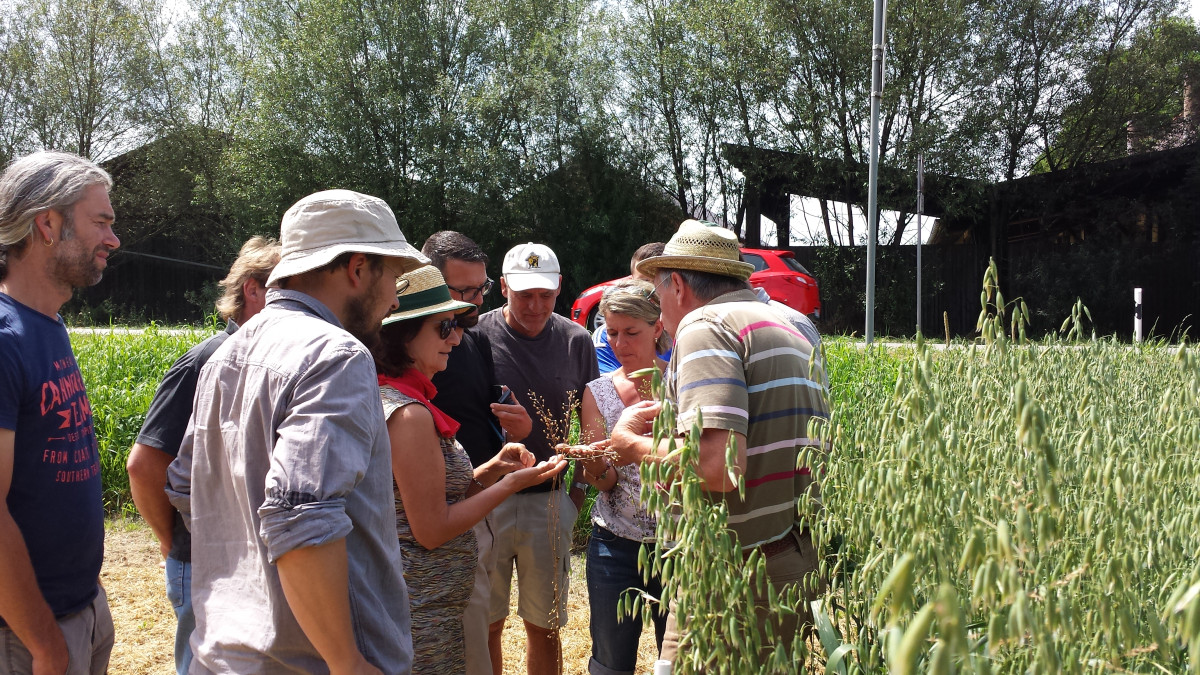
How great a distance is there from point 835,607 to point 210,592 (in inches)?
49.8

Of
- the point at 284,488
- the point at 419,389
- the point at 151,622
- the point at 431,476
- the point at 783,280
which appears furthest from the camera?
the point at 783,280

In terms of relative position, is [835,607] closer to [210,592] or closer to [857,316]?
[210,592]

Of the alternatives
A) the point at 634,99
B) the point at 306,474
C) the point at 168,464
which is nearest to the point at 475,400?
the point at 168,464

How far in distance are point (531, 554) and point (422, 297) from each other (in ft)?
4.84

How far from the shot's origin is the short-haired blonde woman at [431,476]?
240cm

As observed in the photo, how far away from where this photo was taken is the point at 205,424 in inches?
72.2

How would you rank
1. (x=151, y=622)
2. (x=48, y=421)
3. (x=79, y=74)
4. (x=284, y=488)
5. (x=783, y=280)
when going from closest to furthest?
(x=284, y=488), (x=48, y=421), (x=151, y=622), (x=783, y=280), (x=79, y=74)

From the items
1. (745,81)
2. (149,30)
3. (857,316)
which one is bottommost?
(857,316)

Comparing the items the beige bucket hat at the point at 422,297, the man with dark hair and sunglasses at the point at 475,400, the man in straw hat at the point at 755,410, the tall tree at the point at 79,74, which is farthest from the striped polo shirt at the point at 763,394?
the tall tree at the point at 79,74

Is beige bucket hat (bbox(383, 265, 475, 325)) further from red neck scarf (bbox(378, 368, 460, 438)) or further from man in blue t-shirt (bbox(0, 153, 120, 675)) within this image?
man in blue t-shirt (bbox(0, 153, 120, 675))

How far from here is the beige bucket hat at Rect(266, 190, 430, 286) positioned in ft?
6.08

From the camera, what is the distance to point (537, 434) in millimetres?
4008

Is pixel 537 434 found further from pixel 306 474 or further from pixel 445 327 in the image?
pixel 306 474

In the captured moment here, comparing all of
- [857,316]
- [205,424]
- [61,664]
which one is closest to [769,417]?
[205,424]
